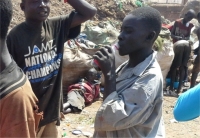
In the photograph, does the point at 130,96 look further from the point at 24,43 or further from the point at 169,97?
the point at 169,97

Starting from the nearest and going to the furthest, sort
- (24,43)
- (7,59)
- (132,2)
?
(7,59), (24,43), (132,2)

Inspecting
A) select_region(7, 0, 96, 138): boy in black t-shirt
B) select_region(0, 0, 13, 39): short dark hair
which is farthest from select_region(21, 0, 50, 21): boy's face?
select_region(0, 0, 13, 39): short dark hair

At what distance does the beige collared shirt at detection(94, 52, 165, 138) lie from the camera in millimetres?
1665

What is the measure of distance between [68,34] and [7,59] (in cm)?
136

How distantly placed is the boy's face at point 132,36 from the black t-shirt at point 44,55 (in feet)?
2.42

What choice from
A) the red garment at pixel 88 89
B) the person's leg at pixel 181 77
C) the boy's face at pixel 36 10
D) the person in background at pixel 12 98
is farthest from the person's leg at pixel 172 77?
the person in background at pixel 12 98

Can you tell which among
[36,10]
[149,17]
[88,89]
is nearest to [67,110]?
[88,89]

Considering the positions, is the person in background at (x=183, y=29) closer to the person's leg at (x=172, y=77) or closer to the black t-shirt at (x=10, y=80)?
the person's leg at (x=172, y=77)

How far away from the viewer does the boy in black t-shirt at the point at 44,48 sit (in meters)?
2.26

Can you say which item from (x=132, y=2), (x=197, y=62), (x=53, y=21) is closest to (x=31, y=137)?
(x=53, y=21)

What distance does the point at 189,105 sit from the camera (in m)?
1.70

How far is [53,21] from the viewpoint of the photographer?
2480 mm

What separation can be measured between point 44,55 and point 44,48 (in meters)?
0.05

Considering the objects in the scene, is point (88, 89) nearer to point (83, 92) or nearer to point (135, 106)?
point (83, 92)
